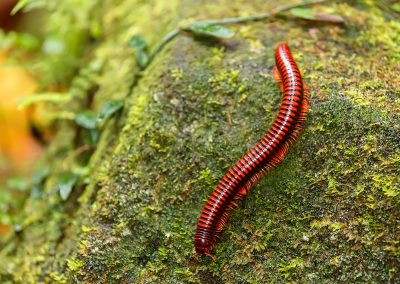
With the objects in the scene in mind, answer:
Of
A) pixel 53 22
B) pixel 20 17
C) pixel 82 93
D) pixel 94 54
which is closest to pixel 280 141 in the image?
pixel 82 93

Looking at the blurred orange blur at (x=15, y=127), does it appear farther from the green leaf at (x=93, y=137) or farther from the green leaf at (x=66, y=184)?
the green leaf at (x=66, y=184)

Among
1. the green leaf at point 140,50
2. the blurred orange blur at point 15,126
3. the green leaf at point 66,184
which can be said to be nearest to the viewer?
the green leaf at point 66,184

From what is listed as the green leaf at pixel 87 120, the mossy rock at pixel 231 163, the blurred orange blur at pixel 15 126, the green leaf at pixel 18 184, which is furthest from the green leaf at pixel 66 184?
the blurred orange blur at pixel 15 126

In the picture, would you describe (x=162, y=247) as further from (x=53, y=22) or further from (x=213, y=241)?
(x=53, y=22)

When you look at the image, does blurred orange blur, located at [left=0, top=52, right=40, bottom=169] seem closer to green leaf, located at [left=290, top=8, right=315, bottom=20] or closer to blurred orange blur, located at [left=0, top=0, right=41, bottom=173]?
blurred orange blur, located at [left=0, top=0, right=41, bottom=173]

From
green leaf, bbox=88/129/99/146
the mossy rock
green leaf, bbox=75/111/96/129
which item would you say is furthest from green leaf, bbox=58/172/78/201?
green leaf, bbox=75/111/96/129

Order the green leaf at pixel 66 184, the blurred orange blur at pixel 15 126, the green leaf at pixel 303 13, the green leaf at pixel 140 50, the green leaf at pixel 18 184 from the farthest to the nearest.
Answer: the blurred orange blur at pixel 15 126 → the green leaf at pixel 18 184 → the green leaf at pixel 140 50 → the green leaf at pixel 303 13 → the green leaf at pixel 66 184

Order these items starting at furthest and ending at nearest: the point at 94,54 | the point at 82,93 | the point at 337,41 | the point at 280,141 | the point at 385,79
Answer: the point at 94,54 < the point at 82,93 < the point at 337,41 < the point at 385,79 < the point at 280,141
